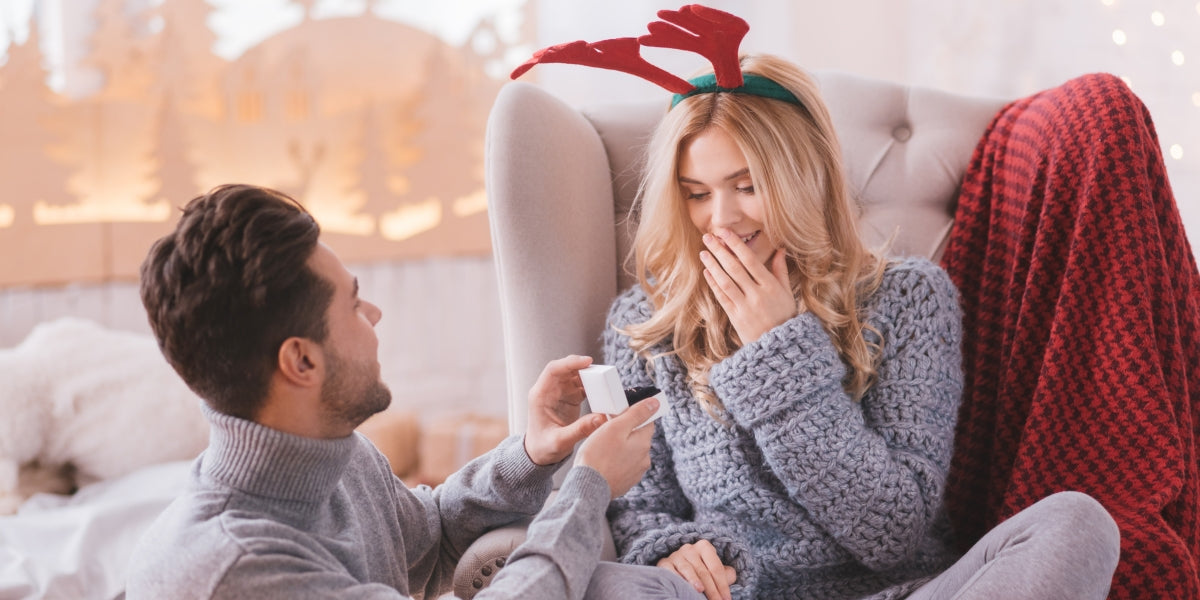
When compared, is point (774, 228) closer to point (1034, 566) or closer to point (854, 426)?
point (854, 426)

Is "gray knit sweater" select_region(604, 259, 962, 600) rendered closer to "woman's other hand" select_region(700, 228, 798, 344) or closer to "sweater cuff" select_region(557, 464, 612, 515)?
"woman's other hand" select_region(700, 228, 798, 344)

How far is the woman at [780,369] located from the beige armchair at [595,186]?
9 centimetres

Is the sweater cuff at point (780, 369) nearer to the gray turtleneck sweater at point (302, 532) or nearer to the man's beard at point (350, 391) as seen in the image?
the gray turtleneck sweater at point (302, 532)

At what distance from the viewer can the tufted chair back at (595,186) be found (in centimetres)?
136

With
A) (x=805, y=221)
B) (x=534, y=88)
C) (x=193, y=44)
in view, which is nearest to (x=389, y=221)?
(x=193, y=44)

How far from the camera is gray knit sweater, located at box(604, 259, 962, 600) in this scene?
1.16 m

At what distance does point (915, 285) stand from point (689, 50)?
0.41 m

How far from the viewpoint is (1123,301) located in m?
1.25

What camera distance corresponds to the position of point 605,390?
1071 mm

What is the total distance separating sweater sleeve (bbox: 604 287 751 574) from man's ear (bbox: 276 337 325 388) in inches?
18.7

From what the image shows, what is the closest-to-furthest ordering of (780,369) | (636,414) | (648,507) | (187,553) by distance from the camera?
(187,553), (636,414), (780,369), (648,507)

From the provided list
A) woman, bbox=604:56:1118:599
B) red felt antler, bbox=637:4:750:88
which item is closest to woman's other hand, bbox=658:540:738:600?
woman, bbox=604:56:1118:599

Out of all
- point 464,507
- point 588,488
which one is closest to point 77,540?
point 464,507

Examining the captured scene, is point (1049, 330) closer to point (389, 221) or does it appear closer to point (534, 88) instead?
point (534, 88)
